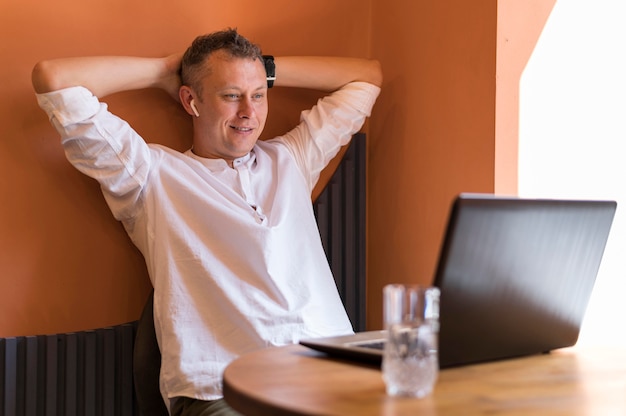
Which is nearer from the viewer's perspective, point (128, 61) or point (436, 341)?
point (436, 341)

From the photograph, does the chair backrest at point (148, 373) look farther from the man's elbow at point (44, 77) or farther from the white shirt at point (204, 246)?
the man's elbow at point (44, 77)

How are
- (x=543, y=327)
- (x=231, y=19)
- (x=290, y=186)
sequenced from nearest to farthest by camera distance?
(x=543, y=327)
(x=290, y=186)
(x=231, y=19)

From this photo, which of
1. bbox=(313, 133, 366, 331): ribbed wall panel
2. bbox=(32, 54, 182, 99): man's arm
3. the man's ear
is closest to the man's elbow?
bbox=(32, 54, 182, 99): man's arm

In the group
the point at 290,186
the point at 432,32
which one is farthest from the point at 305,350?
the point at 432,32

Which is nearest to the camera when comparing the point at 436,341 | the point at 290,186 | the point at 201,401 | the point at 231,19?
the point at 436,341

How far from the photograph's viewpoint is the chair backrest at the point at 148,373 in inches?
86.7

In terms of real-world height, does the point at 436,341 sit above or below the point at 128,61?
below

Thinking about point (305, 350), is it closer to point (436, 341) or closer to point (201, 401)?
point (436, 341)

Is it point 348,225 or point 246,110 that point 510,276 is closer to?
point 246,110

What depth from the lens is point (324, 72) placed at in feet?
8.29

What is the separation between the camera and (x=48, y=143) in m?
2.23

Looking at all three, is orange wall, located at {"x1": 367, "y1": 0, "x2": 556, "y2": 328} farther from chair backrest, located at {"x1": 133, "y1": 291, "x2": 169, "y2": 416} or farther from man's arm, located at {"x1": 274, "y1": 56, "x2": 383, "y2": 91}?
chair backrest, located at {"x1": 133, "y1": 291, "x2": 169, "y2": 416}

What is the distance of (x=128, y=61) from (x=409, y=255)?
1.04 m

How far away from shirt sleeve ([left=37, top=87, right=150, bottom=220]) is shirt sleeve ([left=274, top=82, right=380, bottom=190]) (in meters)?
0.51
